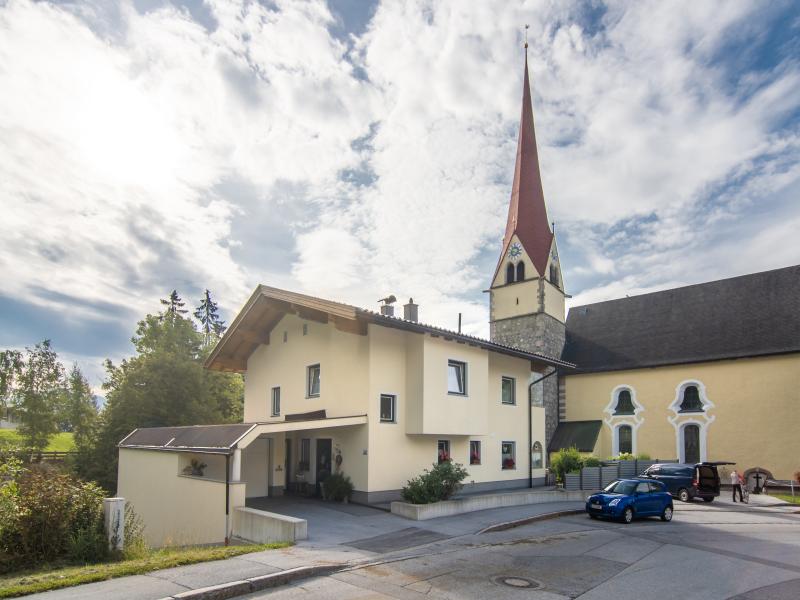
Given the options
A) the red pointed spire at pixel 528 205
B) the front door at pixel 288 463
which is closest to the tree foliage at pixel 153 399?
the front door at pixel 288 463

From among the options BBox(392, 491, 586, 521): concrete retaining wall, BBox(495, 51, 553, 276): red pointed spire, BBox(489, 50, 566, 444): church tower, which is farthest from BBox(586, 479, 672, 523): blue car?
BBox(495, 51, 553, 276): red pointed spire

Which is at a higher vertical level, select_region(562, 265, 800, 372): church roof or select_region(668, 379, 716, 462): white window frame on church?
select_region(562, 265, 800, 372): church roof

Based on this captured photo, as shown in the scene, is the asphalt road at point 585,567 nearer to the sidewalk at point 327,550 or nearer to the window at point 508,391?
the sidewalk at point 327,550

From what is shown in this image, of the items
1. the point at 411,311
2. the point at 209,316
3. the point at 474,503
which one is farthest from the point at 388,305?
the point at 209,316

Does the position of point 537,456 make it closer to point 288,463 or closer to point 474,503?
point 474,503

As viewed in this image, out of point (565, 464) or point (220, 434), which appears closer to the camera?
point (220, 434)

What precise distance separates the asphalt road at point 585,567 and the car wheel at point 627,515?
922mm

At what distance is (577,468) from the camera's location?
76.2ft

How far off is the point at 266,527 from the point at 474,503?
273 inches

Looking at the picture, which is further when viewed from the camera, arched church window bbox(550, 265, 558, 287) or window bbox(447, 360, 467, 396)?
arched church window bbox(550, 265, 558, 287)

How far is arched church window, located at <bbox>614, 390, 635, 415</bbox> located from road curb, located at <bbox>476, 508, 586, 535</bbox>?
53.9ft

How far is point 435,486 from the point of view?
16.5 meters

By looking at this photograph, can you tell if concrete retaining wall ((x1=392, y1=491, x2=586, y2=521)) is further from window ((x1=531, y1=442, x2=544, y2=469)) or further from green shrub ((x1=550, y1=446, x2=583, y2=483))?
window ((x1=531, y1=442, x2=544, y2=469))

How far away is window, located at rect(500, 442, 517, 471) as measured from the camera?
2381 cm
